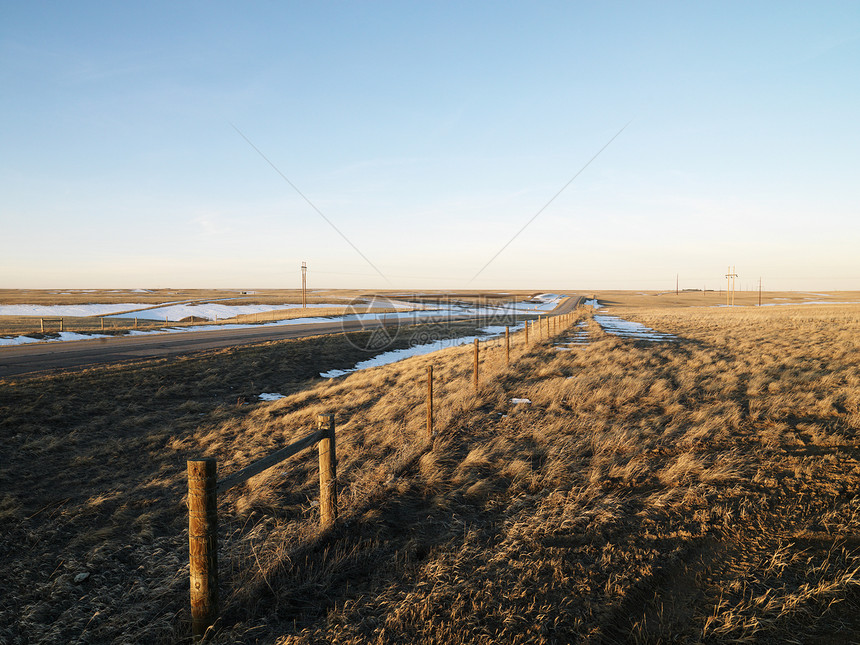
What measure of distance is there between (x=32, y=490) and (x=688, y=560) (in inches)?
366

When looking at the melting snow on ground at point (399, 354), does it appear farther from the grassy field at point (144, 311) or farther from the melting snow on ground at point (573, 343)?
the grassy field at point (144, 311)

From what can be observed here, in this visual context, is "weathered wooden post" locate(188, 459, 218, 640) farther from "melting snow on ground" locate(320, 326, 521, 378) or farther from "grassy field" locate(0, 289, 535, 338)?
"grassy field" locate(0, 289, 535, 338)

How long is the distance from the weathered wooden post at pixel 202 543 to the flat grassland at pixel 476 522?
21 cm

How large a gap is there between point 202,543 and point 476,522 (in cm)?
282

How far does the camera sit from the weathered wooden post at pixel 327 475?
4.49 m

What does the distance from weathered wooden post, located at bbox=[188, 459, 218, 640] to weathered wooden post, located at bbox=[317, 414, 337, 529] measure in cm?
144

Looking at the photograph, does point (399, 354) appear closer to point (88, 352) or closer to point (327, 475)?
point (88, 352)

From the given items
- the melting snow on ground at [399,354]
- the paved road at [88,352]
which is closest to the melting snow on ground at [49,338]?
the paved road at [88,352]

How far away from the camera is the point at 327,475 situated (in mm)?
4500

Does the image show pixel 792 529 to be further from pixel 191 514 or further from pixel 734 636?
pixel 191 514

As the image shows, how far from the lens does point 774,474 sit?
5523mm

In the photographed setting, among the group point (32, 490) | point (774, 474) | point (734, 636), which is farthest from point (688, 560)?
point (32, 490)

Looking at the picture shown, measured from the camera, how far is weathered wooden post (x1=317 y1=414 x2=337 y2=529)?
14.7ft

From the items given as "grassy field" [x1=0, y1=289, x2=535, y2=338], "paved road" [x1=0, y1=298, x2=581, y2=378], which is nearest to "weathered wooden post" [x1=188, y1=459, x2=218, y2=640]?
"paved road" [x1=0, y1=298, x2=581, y2=378]
